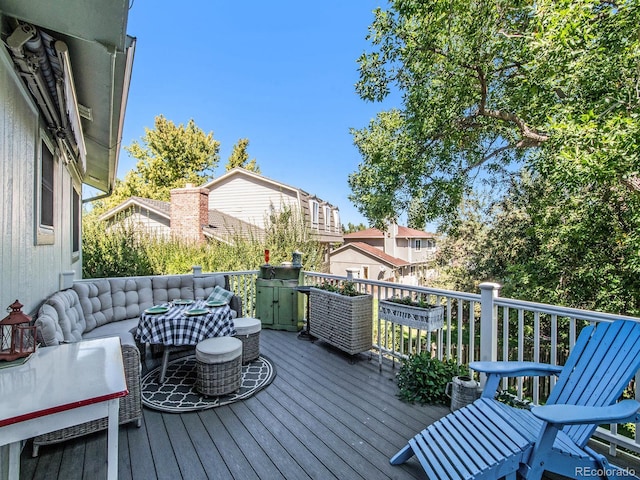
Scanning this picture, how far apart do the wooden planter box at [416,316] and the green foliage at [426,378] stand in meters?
0.33

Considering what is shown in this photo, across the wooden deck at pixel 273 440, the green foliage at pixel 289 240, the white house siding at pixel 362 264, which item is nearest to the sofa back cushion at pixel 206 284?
the wooden deck at pixel 273 440

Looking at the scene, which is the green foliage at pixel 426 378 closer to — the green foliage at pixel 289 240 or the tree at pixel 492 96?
the tree at pixel 492 96

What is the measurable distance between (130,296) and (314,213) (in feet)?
36.0

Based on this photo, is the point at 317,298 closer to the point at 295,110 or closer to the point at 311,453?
the point at 311,453

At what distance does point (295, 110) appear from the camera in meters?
19.1

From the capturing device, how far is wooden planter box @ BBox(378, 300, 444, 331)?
326 centimetres

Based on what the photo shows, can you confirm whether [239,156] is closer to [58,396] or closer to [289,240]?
[289,240]

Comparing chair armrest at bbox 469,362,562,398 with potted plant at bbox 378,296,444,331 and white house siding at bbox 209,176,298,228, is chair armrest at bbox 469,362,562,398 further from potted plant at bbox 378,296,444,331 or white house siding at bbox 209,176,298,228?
white house siding at bbox 209,176,298,228

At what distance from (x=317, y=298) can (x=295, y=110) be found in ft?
55.3

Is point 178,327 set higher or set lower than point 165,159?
lower

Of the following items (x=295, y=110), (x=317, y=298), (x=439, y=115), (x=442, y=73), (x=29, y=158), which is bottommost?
(x=317, y=298)

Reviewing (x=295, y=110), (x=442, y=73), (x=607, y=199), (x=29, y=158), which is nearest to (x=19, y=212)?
(x=29, y=158)

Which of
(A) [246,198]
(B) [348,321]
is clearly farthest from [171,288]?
(A) [246,198]

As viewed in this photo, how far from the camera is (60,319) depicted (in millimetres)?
2848
